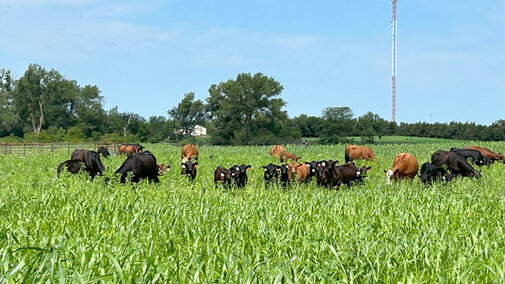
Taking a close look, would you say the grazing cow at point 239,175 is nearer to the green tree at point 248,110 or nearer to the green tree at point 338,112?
the green tree at point 248,110

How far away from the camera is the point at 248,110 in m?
81.1

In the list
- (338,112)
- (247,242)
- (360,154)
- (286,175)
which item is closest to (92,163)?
(286,175)

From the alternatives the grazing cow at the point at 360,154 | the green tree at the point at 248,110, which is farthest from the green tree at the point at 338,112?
the grazing cow at the point at 360,154

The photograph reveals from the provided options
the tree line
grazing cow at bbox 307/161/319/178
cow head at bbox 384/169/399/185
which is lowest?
cow head at bbox 384/169/399/185

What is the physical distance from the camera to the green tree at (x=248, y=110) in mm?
80188

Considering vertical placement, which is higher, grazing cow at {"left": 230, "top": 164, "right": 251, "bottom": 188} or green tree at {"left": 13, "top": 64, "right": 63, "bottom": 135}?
green tree at {"left": 13, "top": 64, "right": 63, "bottom": 135}

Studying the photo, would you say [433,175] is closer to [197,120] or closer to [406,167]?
[406,167]

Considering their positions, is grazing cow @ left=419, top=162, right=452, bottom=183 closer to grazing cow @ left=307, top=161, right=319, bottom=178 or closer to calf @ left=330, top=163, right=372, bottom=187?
calf @ left=330, top=163, right=372, bottom=187

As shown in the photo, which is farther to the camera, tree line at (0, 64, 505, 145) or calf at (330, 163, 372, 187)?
tree line at (0, 64, 505, 145)

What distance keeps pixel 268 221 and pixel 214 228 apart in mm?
913

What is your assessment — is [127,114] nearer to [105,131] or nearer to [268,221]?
[105,131]

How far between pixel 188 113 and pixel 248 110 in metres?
37.5

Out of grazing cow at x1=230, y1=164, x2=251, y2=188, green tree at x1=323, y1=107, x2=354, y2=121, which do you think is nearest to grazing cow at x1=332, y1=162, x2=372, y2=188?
grazing cow at x1=230, y1=164, x2=251, y2=188

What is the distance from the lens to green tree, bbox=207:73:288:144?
8019 cm
